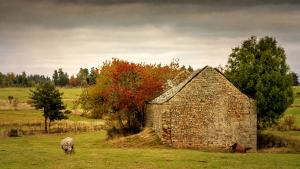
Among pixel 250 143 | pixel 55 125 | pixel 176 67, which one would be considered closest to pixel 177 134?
pixel 250 143

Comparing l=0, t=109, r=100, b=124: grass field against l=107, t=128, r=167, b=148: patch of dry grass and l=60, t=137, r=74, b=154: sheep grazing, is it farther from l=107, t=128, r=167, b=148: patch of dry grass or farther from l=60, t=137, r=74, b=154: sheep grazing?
l=60, t=137, r=74, b=154: sheep grazing

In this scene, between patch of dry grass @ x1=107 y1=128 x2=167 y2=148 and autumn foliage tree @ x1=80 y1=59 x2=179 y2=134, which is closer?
patch of dry grass @ x1=107 y1=128 x2=167 y2=148

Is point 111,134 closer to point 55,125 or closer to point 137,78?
point 137,78

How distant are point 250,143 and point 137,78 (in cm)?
1671

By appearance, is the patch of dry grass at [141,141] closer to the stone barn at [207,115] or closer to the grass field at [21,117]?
the stone barn at [207,115]

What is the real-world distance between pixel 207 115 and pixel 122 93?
1217 centimetres

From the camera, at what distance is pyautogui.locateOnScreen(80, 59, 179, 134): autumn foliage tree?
60.3 meters

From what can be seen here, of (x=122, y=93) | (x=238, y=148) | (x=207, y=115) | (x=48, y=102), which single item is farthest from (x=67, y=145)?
(x=48, y=102)

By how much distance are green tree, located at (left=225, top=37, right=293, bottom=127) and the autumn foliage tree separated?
33.8ft

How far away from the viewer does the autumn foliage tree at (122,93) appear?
6034cm

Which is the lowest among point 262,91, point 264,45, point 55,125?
point 55,125

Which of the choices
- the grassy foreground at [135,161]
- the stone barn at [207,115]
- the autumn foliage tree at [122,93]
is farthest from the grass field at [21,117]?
the grassy foreground at [135,161]

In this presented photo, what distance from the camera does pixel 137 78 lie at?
205ft

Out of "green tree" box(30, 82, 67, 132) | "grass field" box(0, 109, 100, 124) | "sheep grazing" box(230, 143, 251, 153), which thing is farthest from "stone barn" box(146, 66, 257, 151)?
"grass field" box(0, 109, 100, 124)
